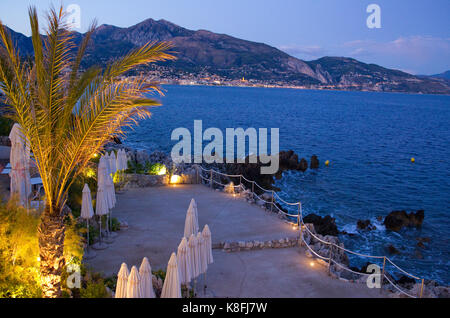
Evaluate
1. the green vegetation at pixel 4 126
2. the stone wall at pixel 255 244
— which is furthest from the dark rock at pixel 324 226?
the green vegetation at pixel 4 126

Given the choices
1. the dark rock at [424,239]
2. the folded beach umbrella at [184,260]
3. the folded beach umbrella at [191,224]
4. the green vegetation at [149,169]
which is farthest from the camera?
the dark rock at [424,239]

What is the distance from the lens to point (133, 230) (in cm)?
1211

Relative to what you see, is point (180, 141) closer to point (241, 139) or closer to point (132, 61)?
point (241, 139)

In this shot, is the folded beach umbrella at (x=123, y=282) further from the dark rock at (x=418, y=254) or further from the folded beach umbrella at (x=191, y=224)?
the dark rock at (x=418, y=254)

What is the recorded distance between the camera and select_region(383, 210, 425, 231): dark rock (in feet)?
71.1

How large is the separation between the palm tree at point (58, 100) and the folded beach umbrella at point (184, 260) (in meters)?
2.37

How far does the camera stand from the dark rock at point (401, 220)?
71.1 ft

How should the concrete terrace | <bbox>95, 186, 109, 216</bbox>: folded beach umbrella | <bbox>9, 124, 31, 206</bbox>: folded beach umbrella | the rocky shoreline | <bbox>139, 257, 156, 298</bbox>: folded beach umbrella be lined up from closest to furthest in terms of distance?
<bbox>139, 257, 156, 298</bbox>: folded beach umbrella
the concrete terrace
<bbox>9, 124, 31, 206</bbox>: folded beach umbrella
<bbox>95, 186, 109, 216</bbox>: folded beach umbrella
the rocky shoreline

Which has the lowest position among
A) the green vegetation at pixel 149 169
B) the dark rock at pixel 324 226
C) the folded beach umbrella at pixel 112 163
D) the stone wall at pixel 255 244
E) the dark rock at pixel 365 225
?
the dark rock at pixel 365 225

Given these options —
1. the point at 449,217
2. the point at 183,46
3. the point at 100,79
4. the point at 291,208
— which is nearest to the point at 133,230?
the point at 100,79

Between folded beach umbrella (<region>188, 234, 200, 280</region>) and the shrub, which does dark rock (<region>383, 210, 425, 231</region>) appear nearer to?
folded beach umbrella (<region>188, 234, 200, 280</region>)

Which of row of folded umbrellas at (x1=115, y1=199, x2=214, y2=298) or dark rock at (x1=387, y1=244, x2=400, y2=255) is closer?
row of folded umbrellas at (x1=115, y1=199, x2=214, y2=298)

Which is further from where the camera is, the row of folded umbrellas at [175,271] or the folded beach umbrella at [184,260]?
the folded beach umbrella at [184,260]

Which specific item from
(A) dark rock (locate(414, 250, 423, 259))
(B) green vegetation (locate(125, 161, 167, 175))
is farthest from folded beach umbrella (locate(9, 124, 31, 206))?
(A) dark rock (locate(414, 250, 423, 259))
